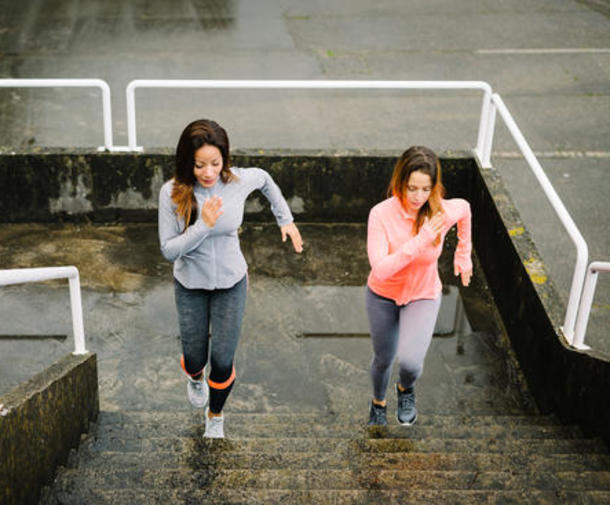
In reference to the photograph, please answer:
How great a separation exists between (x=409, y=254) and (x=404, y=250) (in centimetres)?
3

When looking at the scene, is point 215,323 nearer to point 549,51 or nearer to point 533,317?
point 533,317

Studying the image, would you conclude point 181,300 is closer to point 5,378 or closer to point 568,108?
point 5,378

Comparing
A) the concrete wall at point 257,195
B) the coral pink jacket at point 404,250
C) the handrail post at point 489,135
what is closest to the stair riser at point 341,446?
the coral pink jacket at point 404,250

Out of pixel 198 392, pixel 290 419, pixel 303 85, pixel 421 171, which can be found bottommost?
pixel 290 419

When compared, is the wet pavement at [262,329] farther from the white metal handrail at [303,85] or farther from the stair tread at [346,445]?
the white metal handrail at [303,85]

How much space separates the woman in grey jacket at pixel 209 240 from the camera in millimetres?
4379

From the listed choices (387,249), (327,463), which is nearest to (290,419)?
(327,463)

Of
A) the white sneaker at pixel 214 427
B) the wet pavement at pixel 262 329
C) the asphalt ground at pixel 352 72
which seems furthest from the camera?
the asphalt ground at pixel 352 72

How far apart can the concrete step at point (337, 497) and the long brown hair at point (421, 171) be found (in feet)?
4.05

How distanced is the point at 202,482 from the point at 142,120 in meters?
6.85

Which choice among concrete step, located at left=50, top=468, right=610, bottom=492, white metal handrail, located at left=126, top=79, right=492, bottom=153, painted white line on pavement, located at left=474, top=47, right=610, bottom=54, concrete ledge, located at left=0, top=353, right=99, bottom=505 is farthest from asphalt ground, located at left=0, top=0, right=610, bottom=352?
concrete ledge, located at left=0, top=353, right=99, bottom=505

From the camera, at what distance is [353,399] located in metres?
5.82

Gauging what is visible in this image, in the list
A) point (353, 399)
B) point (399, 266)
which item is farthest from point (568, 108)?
point (399, 266)

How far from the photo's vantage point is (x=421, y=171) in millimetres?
4457
